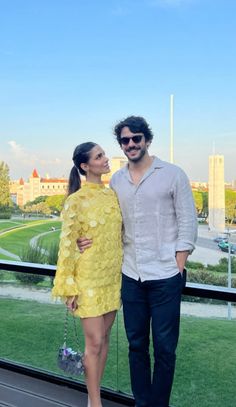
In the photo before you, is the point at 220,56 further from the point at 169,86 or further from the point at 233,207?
the point at 233,207

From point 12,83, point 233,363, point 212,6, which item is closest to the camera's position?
point 233,363

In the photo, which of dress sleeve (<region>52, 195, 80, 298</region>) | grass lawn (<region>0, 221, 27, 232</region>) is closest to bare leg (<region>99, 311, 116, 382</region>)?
dress sleeve (<region>52, 195, 80, 298</region>)

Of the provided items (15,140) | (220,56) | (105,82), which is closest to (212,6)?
(105,82)

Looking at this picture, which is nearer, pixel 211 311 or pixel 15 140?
pixel 211 311

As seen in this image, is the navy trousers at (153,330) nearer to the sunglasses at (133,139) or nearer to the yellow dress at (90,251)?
the yellow dress at (90,251)

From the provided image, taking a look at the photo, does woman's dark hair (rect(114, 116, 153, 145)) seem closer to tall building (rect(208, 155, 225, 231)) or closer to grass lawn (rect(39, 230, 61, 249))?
grass lawn (rect(39, 230, 61, 249))

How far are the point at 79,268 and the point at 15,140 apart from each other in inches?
659

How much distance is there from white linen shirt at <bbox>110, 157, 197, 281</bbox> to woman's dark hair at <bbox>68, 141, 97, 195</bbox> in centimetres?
22


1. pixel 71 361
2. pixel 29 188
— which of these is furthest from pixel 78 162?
pixel 29 188

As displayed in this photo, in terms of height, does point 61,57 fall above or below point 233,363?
above

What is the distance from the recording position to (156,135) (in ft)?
6.73

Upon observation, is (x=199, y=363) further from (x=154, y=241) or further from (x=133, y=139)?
(x=133, y=139)

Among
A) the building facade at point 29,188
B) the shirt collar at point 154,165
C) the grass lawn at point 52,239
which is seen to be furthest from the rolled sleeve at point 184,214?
the building facade at point 29,188

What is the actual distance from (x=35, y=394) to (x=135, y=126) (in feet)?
5.45
